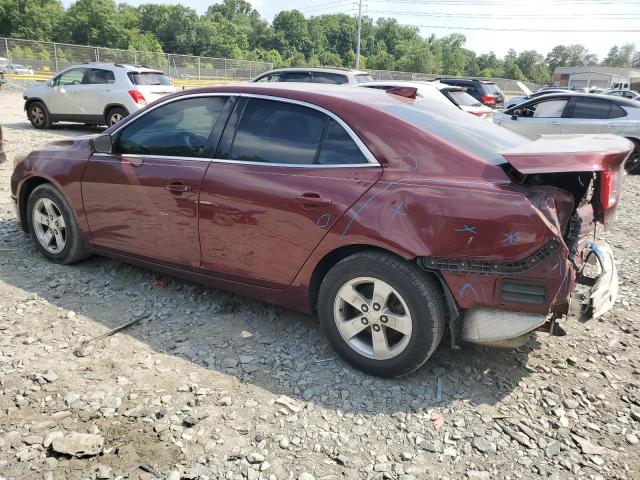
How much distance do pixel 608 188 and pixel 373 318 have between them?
4.94 feet

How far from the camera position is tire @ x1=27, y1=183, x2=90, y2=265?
15.0ft

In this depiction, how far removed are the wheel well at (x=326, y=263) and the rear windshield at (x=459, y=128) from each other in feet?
2.60

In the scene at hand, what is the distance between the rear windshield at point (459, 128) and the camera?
315 centimetres

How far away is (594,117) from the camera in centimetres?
1124

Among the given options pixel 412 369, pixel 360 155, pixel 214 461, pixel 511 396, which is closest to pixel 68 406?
pixel 214 461

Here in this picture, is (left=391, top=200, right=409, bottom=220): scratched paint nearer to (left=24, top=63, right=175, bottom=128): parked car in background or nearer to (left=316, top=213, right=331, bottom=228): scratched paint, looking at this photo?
(left=316, top=213, right=331, bottom=228): scratched paint

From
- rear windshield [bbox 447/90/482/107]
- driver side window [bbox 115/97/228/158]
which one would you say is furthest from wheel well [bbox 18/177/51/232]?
rear windshield [bbox 447/90/482/107]

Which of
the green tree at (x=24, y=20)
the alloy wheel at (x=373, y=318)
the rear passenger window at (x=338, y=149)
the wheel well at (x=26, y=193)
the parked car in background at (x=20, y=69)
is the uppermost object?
the green tree at (x=24, y=20)

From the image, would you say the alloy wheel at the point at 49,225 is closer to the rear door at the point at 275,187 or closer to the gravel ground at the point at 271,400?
the gravel ground at the point at 271,400

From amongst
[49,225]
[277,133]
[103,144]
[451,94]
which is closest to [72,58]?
[451,94]

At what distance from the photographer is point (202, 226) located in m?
3.73

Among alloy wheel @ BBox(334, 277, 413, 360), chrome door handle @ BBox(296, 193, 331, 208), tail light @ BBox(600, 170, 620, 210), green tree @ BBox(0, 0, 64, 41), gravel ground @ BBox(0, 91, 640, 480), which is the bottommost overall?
gravel ground @ BBox(0, 91, 640, 480)

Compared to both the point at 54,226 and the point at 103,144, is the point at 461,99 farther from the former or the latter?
the point at 54,226

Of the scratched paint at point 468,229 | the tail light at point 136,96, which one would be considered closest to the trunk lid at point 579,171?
the scratched paint at point 468,229
